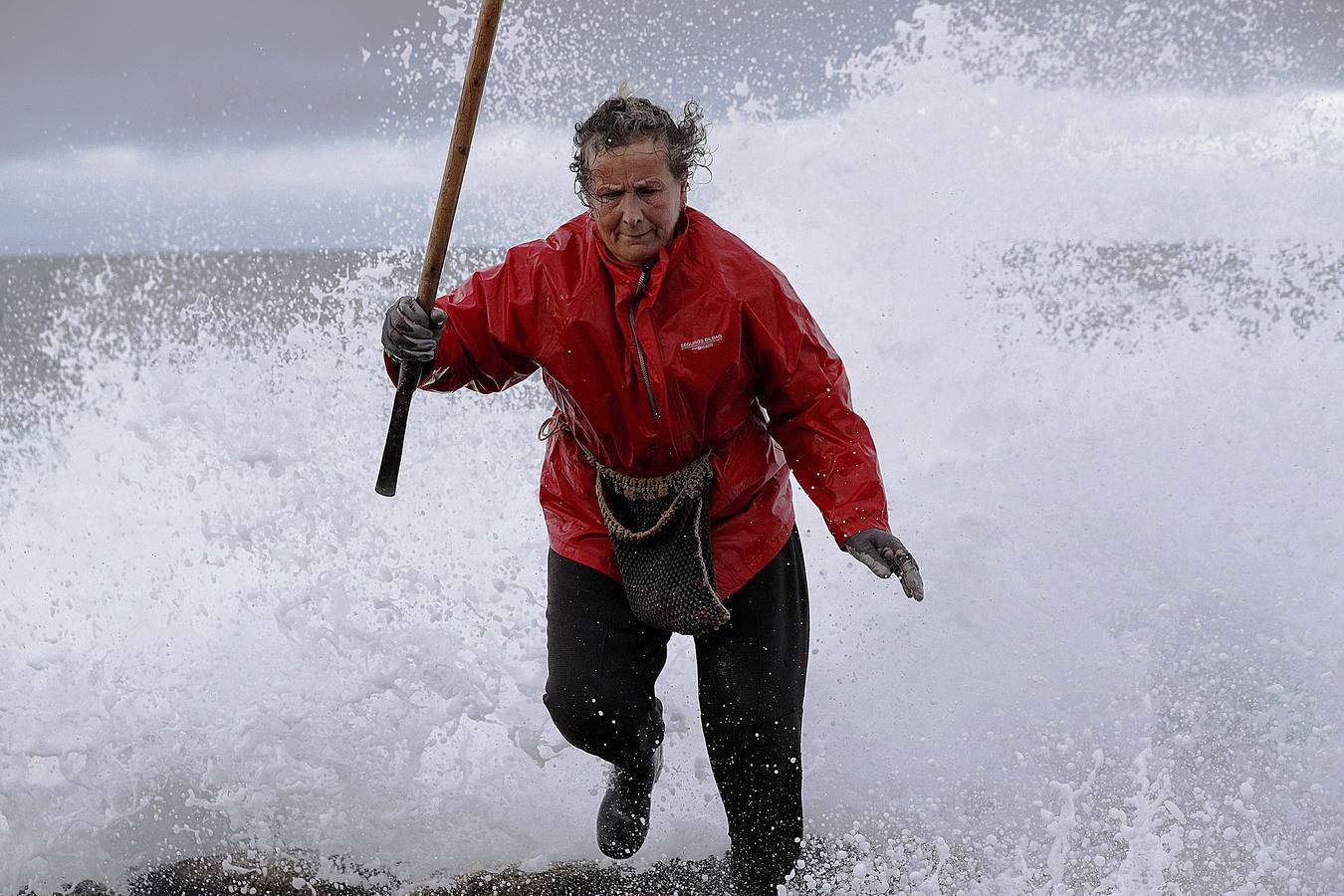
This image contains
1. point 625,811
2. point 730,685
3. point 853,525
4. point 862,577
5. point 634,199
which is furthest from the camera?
point 862,577

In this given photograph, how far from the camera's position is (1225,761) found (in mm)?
3857

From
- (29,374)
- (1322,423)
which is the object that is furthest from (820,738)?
(29,374)

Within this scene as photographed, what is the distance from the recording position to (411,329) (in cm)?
248

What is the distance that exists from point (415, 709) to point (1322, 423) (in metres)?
4.21

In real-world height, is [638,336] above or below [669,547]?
above

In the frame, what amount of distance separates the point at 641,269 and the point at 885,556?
2.60 ft

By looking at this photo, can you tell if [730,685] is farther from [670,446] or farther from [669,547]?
[670,446]

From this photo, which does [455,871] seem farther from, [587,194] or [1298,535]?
[1298,535]

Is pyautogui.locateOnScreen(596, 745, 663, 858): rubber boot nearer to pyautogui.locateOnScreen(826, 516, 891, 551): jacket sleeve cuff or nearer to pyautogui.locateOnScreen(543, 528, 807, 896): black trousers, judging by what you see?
pyautogui.locateOnScreen(543, 528, 807, 896): black trousers

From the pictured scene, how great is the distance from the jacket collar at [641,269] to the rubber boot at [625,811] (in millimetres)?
1266

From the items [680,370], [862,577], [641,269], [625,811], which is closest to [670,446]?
[680,370]

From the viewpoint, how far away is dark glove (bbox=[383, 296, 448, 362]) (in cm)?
248

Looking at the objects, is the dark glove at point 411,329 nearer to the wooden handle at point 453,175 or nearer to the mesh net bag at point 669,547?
the wooden handle at point 453,175

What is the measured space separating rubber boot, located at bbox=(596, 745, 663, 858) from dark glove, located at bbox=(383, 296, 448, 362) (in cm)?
125
